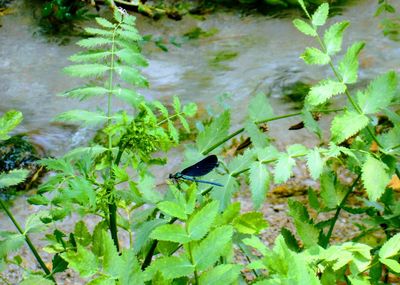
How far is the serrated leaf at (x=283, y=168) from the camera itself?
1.52 m

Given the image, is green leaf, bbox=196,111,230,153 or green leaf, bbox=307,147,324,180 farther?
green leaf, bbox=196,111,230,153

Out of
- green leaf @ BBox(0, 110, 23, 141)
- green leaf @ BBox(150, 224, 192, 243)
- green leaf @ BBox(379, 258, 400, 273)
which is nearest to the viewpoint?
green leaf @ BBox(150, 224, 192, 243)

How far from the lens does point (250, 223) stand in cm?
144

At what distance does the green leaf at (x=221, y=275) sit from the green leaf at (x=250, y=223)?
156 mm

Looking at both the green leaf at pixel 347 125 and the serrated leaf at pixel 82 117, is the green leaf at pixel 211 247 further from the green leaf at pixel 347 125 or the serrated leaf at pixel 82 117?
the serrated leaf at pixel 82 117

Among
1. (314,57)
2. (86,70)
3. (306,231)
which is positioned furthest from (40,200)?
(314,57)

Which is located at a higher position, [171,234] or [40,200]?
[171,234]

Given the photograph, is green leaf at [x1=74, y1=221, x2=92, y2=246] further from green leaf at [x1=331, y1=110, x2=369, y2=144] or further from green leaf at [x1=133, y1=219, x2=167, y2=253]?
green leaf at [x1=331, y1=110, x2=369, y2=144]

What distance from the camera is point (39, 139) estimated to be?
448 cm

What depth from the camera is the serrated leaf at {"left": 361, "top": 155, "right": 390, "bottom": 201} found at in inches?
59.5

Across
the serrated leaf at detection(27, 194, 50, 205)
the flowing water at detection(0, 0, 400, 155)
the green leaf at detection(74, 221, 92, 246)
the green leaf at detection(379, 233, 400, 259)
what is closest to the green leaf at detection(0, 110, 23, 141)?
the serrated leaf at detection(27, 194, 50, 205)

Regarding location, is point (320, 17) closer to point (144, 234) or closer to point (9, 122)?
point (144, 234)

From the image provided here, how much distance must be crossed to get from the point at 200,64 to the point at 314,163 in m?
4.47

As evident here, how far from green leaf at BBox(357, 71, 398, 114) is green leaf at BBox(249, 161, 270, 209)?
32 centimetres
